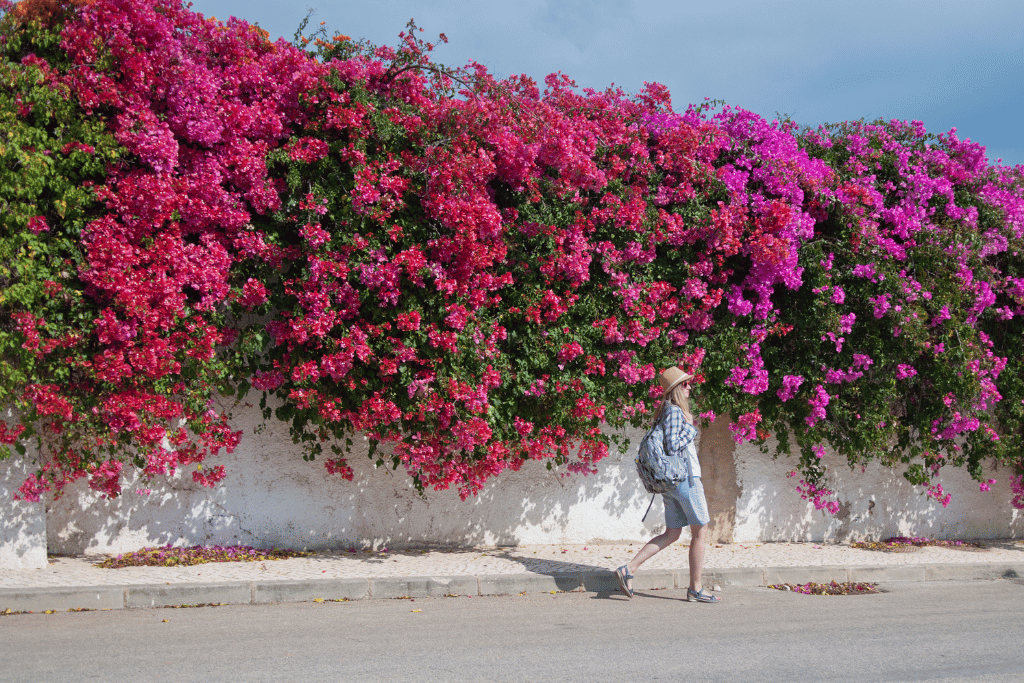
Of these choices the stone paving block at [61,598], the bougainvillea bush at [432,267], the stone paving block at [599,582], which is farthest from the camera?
the stone paving block at [599,582]

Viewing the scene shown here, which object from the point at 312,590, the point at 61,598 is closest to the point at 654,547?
the point at 312,590

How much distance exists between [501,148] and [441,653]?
4.59 metres

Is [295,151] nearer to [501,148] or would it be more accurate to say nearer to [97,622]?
[501,148]

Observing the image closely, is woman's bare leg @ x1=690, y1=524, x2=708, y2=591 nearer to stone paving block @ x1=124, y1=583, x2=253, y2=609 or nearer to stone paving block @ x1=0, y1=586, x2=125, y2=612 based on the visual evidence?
stone paving block @ x1=124, y1=583, x2=253, y2=609

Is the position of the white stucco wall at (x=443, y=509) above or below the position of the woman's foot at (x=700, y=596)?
above

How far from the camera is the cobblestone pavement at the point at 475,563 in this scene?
20.2ft

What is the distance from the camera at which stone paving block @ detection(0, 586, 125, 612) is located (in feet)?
18.2

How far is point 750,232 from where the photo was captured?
799cm

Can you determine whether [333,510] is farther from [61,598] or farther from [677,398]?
[677,398]

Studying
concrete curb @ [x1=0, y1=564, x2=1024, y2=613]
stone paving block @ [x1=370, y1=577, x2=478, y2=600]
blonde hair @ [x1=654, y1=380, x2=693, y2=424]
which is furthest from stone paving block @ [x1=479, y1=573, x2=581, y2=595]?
blonde hair @ [x1=654, y1=380, x2=693, y2=424]

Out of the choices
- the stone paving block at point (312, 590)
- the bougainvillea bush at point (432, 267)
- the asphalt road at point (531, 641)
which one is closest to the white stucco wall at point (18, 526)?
the bougainvillea bush at point (432, 267)

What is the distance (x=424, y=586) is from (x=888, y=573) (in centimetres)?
463

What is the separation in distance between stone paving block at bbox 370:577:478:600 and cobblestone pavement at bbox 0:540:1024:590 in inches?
3.4

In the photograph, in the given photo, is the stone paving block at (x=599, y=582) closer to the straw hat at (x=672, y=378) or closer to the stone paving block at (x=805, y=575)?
the stone paving block at (x=805, y=575)
